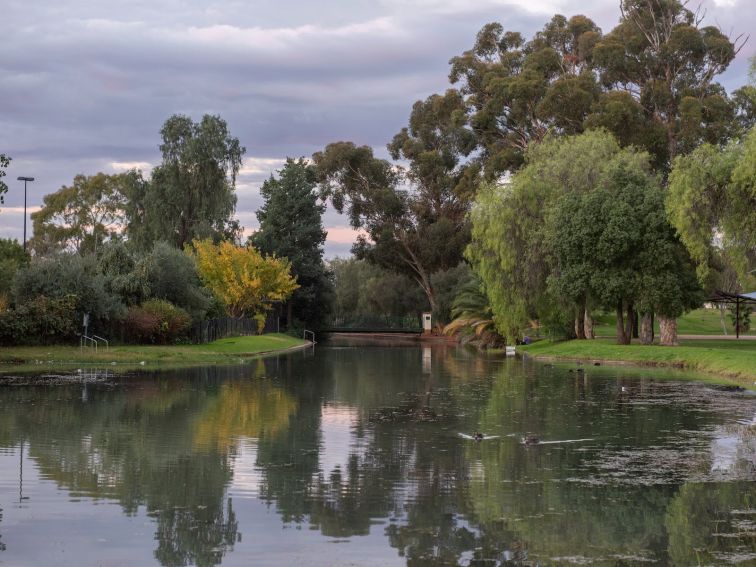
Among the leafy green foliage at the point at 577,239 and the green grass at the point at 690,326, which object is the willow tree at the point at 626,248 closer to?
the leafy green foliage at the point at 577,239

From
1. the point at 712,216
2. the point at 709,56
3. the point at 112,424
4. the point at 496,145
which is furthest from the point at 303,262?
the point at 112,424

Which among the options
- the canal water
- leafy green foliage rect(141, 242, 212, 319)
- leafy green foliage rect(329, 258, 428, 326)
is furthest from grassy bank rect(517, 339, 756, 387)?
leafy green foliage rect(329, 258, 428, 326)

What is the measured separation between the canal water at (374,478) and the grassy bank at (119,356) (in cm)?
1393

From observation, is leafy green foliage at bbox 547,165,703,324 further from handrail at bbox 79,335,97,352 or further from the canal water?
handrail at bbox 79,335,97,352

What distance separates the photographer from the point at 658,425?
75.8 ft

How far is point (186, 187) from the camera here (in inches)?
3521

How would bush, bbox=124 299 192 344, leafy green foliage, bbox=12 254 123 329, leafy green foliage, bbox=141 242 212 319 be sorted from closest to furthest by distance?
leafy green foliage, bbox=12 254 123 329, bush, bbox=124 299 192 344, leafy green foliage, bbox=141 242 212 319

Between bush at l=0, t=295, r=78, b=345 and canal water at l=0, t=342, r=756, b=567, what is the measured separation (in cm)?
1792

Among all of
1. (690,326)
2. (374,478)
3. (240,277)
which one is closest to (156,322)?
(240,277)

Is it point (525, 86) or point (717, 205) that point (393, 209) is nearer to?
point (525, 86)

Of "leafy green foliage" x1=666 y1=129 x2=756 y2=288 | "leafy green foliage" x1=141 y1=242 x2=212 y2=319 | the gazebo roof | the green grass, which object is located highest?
"leafy green foliage" x1=666 y1=129 x2=756 y2=288

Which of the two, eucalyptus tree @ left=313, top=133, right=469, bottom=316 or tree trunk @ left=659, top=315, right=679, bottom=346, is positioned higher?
eucalyptus tree @ left=313, top=133, right=469, bottom=316

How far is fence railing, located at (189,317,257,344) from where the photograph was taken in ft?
194

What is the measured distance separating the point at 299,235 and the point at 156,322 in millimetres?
36251
